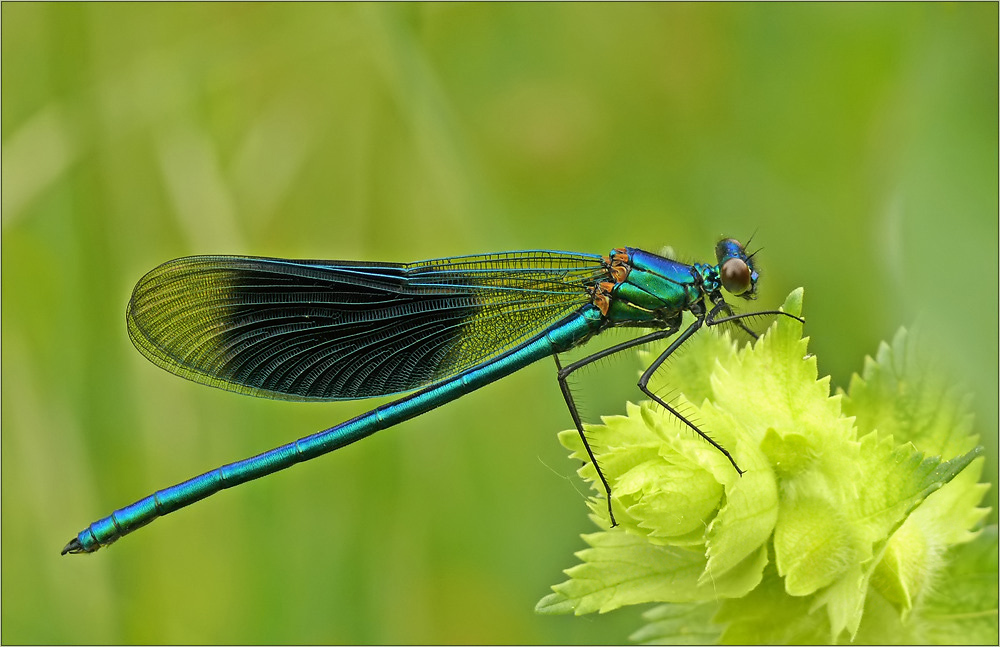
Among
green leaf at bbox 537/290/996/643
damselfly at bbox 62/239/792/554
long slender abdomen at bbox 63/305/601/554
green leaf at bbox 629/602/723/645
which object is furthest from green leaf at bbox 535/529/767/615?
long slender abdomen at bbox 63/305/601/554

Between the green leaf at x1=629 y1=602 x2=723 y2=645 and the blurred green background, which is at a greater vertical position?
the blurred green background

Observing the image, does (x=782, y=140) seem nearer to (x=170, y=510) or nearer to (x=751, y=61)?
(x=751, y=61)

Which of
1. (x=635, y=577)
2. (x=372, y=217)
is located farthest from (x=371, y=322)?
(x=635, y=577)

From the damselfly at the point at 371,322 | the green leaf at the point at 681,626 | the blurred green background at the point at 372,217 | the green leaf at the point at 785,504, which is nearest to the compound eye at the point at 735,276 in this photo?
the damselfly at the point at 371,322

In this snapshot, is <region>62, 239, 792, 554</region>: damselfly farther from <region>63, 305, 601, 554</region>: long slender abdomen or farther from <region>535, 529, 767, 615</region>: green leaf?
<region>535, 529, 767, 615</region>: green leaf

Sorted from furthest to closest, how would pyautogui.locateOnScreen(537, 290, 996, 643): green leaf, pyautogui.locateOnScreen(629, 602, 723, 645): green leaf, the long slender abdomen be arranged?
the long slender abdomen, pyautogui.locateOnScreen(629, 602, 723, 645): green leaf, pyautogui.locateOnScreen(537, 290, 996, 643): green leaf

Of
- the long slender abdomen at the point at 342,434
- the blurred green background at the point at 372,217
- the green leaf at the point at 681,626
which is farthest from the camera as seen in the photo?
the blurred green background at the point at 372,217

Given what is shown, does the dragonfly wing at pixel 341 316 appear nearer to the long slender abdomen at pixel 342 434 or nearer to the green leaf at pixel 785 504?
the long slender abdomen at pixel 342 434
